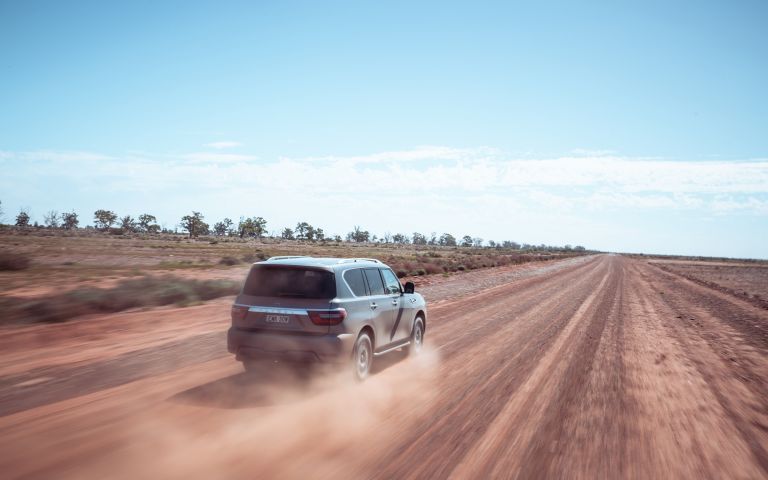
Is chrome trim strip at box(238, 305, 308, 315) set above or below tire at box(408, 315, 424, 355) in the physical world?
above

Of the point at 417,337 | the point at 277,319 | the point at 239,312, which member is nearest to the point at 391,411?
the point at 277,319

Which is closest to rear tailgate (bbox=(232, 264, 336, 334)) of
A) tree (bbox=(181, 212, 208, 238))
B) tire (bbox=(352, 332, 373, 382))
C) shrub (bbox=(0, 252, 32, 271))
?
tire (bbox=(352, 332, 373, 382))

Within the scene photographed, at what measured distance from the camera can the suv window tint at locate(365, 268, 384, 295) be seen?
26.5 feet

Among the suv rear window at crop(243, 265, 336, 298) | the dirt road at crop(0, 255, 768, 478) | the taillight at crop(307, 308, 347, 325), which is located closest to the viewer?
the dirt road at crop(0, 255, 768, 478)

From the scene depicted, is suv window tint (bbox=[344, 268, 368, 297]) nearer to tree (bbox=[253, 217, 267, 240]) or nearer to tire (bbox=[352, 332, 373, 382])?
tire (bbox=[352, 332, 373, 382])

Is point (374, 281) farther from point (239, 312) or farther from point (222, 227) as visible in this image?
point (222, 227)

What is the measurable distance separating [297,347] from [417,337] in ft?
12.2

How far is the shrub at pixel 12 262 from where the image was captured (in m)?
22.7

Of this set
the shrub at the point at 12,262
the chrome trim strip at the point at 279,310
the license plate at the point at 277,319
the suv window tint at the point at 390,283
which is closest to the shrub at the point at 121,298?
the chrome trim strip at the point at 279,310

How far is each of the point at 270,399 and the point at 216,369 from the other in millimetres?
1959

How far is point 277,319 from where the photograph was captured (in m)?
6.85

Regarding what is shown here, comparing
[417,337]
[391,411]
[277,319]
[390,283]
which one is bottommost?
[391,411]

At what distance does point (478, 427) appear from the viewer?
226 inches

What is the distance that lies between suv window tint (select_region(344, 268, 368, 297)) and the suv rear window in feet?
1.33
